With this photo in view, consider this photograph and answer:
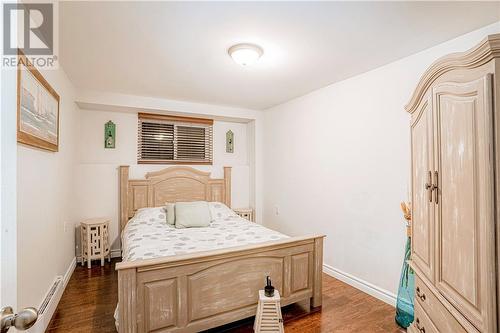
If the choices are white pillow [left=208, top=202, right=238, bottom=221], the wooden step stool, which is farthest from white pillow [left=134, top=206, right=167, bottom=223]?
the wooden step stool

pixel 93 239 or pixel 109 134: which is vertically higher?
pixel 109 134

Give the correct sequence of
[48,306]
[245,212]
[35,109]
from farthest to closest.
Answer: [245,212]
[48,306]
[35,109]

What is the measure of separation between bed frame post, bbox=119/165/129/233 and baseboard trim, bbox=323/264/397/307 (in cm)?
301

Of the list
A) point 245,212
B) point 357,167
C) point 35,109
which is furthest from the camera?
point 245,212

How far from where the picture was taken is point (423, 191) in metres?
1.44

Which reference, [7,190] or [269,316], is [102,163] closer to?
[269,316]

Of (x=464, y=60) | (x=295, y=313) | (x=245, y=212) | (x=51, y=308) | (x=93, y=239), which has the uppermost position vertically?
(x=464, y=60)

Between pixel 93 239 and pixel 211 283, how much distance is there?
2.33 meters

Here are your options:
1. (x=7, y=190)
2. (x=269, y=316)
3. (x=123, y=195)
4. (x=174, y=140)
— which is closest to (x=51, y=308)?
(x=123, y=195)

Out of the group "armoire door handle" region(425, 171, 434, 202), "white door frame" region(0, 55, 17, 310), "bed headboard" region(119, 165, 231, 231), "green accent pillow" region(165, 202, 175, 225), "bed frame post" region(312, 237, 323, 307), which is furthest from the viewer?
"bed headboard" region(119, 165, 231, 231)

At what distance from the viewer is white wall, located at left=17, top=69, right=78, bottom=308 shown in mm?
1771

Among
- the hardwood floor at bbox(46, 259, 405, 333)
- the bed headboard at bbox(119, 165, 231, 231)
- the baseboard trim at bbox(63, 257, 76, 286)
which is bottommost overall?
the hardwood floor at bbox(46, 259, 405, 333)

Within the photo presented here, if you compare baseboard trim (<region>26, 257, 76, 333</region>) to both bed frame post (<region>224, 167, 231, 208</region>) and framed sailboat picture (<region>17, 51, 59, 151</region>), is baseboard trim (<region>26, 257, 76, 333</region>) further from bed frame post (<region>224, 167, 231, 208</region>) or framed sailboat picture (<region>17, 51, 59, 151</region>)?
bed frame post (<region>224, 167, 231, 208</region>)

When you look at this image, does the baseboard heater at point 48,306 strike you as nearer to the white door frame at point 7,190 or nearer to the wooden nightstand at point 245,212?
the white door frame at point 7,190
